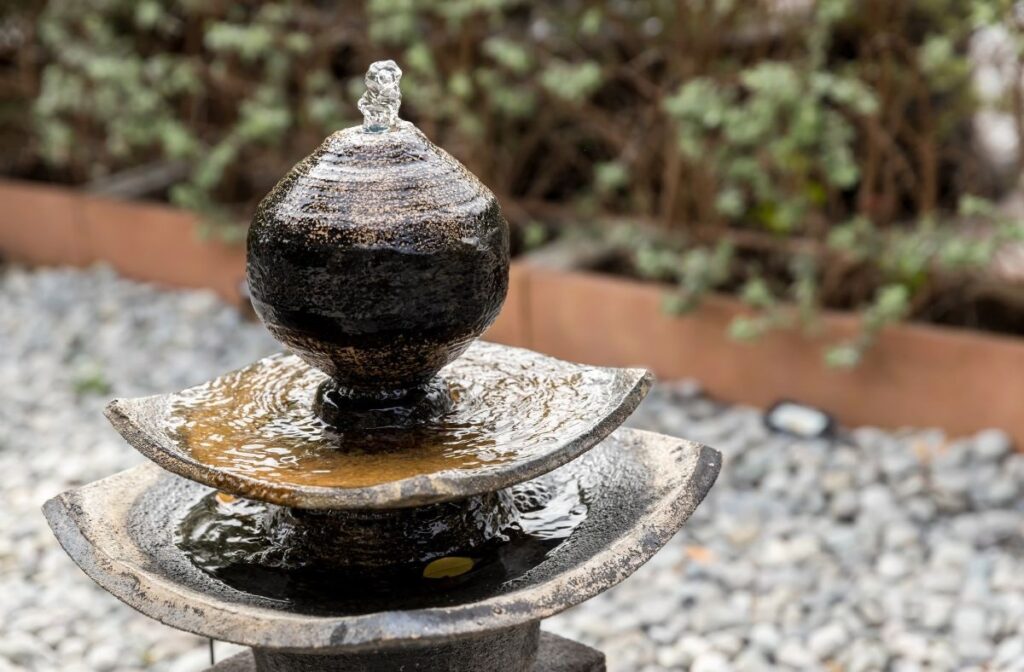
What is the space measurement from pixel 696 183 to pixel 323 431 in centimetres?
268

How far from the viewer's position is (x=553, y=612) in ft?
5.47

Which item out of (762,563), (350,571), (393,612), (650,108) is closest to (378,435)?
(350,571)

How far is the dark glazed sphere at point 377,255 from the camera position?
1710mm

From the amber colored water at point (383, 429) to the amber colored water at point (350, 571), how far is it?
0.19 m

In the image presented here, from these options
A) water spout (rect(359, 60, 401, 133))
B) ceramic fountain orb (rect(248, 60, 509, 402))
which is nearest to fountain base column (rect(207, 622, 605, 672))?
ceramic fountain orb (rect(248, 60, 509, 402))

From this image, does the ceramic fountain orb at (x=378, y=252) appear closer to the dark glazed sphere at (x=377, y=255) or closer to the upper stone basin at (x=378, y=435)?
the dark glazed sphere at (x=377, y=255)

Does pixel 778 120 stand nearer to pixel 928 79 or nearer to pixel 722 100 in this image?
pixel 722 100

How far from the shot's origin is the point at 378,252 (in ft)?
5.58

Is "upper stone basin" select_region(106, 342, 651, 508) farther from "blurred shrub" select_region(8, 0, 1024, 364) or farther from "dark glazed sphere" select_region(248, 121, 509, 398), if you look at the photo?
"blurred shrub" select_region(8, 0, 1024, 364)

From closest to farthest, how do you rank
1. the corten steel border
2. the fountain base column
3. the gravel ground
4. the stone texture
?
the corten steel border → the fountain base column → the stone texture → the gravel ground

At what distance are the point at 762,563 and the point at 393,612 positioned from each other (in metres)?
1.80

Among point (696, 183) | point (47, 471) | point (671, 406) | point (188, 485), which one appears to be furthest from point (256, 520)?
point (696, 183)

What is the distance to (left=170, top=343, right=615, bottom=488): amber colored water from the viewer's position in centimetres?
173

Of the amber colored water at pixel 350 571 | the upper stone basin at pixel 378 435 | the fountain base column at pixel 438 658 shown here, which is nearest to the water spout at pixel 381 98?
the upper stone basin at pixel 378 435
